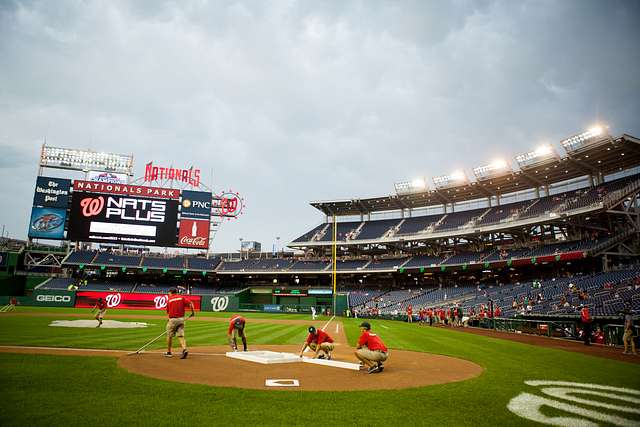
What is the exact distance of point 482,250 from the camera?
50656 mm

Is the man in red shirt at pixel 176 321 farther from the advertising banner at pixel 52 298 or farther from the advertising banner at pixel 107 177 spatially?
the advertising banner at pixel 107 177

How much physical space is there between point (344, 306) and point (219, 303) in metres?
16.4

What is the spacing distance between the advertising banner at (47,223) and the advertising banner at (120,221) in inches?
74.3

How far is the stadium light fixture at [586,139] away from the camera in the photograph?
36875 millimetres

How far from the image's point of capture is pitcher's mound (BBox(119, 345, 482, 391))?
Answer: 8266mm

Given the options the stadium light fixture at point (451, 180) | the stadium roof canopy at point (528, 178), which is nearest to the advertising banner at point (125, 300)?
the stadium roof canopy at point (528, 178)

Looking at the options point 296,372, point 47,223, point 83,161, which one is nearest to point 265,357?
point 296,372

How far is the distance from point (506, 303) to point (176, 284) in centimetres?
4760

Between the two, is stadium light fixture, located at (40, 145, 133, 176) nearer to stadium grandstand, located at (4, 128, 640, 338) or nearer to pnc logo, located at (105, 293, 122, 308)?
stadium grandstand, located at (4, 128, 640, 338)

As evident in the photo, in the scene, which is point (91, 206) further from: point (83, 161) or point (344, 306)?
point (344, 306)

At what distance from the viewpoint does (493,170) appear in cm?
4725

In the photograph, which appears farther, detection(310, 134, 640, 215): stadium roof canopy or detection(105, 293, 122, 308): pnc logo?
detection(105, 293, 122, 308): pnc logo

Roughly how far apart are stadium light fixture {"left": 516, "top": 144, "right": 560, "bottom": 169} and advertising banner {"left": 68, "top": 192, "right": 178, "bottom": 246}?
44436mm

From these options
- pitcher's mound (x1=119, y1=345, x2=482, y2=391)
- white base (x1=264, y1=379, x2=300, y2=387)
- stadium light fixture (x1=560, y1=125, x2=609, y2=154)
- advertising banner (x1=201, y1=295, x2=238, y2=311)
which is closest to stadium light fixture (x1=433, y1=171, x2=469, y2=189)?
stadium light fixture (x1=560, y1=125, x2=609, y2=154)
